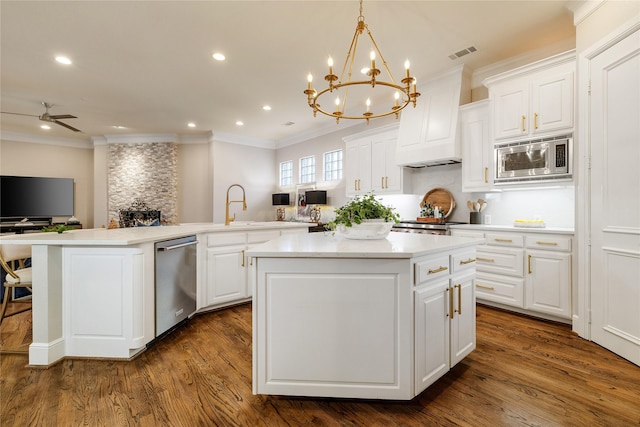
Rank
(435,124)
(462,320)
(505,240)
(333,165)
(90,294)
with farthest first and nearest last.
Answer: (333,165) → (435,124) → (505,240) → (90,294) → (462,320)

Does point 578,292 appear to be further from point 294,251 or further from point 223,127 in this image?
point 223,127

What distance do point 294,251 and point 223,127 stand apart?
598 cm

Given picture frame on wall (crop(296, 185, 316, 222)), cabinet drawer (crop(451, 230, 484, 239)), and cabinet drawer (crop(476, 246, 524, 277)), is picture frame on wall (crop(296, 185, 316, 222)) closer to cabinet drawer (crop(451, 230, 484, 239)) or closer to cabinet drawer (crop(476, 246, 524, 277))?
cabinet drawer (crop(451, 230, 484, 239))

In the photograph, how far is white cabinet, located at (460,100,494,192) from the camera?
3.68 metres

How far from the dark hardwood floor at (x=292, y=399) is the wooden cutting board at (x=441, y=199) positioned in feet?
7.02

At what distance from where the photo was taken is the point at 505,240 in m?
3.34

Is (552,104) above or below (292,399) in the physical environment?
above

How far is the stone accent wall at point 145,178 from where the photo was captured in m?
7.43

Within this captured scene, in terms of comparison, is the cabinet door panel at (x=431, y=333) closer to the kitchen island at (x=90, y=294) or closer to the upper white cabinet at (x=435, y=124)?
the kitchen island at (x=90, y=294)

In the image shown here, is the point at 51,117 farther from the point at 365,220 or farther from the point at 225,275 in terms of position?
the point at 365,220

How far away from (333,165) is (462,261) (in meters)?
4.76

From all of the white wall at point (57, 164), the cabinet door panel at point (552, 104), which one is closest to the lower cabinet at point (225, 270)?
the cabinet door panel at point (552, 104)

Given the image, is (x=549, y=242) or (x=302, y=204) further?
(x=302, y=204)

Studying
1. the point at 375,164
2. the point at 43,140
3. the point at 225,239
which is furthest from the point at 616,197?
the point at 43,140
